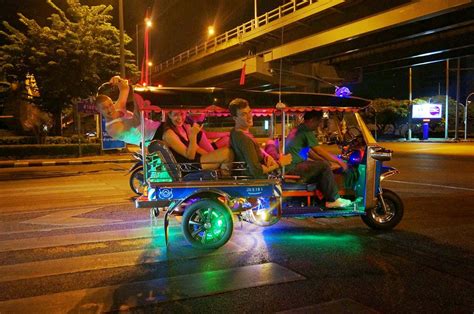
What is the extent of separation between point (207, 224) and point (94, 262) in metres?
1.42

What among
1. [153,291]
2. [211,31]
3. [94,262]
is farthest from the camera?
[211,31]

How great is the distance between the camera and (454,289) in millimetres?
4543

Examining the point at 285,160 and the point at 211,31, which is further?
the point at 211,31

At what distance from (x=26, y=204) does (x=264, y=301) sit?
720cm

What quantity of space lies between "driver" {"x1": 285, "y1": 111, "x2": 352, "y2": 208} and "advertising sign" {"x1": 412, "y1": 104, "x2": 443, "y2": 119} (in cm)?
4876

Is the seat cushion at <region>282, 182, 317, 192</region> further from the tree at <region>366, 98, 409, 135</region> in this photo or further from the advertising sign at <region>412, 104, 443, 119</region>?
the tree at <region>366, 98, 409, 135</region>

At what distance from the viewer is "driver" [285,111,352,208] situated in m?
6.49

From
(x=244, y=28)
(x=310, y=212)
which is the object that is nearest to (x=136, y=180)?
(x=310, y=212)

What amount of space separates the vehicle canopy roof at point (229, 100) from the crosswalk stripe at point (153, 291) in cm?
211

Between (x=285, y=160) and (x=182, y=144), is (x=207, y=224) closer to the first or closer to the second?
(x=182, y=144)

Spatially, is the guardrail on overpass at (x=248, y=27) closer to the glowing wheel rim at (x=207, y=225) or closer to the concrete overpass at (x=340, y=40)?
the concrete overpass at (x=340, y=40)

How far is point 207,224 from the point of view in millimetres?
→ 6023

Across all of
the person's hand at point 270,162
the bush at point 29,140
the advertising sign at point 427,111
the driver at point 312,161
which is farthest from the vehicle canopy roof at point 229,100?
the advertising sign at point 427,111

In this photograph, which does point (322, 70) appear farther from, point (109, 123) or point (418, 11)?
point (109, 123)
